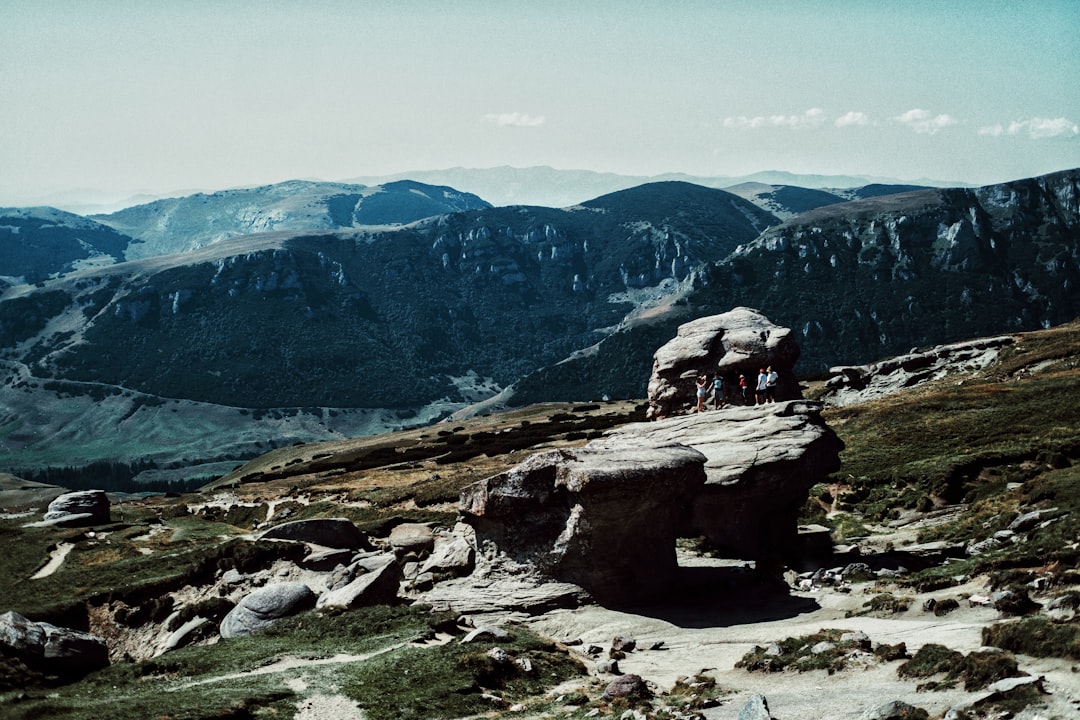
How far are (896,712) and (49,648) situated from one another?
28.5 meters

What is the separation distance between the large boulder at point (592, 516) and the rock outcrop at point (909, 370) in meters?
59.9

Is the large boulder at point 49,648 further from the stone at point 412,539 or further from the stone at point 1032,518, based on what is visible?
the stone at point 1032,518

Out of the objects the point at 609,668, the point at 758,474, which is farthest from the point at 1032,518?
the point at 609,668

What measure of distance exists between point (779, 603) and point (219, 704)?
22403 mm

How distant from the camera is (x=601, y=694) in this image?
24891 mm

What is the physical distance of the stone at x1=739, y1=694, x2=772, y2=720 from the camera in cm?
1938

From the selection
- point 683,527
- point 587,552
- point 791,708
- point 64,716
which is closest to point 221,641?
point 64,716

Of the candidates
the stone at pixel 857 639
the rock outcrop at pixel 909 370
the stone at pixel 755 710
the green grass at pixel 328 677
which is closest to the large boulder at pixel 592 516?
the green grass at pixel 328 677

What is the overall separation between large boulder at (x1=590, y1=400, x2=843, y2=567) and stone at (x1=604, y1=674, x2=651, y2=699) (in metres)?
17.2

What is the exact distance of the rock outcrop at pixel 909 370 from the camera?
92062 mm

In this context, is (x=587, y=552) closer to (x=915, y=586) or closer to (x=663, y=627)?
(x=663, y=627)

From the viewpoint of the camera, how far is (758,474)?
41000 millimetres

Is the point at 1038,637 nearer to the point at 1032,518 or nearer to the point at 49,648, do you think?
the point at 1032,518

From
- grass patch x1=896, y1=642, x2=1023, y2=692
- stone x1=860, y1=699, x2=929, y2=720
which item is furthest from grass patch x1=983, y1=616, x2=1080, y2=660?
stone x1=860, y1=699, x2=929, y2=720
